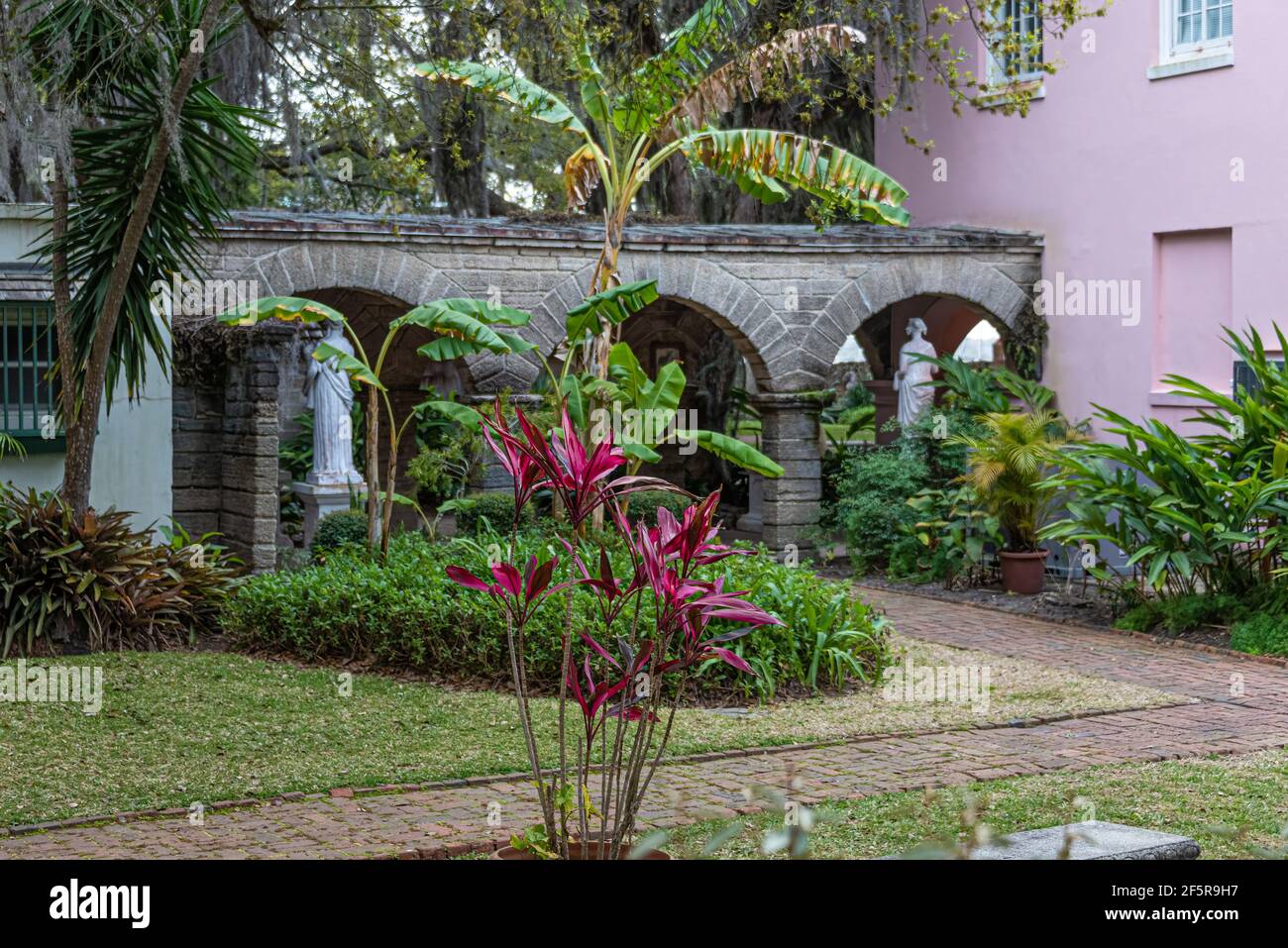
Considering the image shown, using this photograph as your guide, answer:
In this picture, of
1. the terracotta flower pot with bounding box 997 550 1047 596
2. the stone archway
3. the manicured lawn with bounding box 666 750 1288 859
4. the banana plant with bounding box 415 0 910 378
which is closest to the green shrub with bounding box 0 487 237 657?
the banana plant with bounding box 415 0 910 378

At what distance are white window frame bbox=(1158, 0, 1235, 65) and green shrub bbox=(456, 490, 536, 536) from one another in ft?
27.0

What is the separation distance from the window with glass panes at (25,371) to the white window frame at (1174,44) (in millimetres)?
11407

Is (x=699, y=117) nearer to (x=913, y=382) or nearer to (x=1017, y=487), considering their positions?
(x=1017, y=487)

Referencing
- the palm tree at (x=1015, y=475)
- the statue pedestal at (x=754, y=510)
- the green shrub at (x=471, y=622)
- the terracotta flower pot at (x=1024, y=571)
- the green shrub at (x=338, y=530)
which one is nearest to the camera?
the green shrub at (x=471, y=622)

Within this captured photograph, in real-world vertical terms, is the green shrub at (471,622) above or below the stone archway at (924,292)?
below

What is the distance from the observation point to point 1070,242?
57.7 feet

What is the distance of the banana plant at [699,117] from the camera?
12.9m

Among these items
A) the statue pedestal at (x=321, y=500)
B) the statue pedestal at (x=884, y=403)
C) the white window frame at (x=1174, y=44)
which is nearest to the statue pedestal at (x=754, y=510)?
the statue pedestal at (x=884, y=403)

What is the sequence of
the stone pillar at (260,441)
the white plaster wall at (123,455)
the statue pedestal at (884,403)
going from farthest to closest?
the statue pedestal at (884,403) < the stone pillar at (260,441) < the white plaster wall at (123,455)

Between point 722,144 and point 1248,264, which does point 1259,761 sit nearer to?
point 722,144

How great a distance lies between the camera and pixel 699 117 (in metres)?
13.9

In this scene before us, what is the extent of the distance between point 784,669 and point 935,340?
38.8 ft

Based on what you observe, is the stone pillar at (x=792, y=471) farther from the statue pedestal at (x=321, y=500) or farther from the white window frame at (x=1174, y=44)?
the white window frame at (x=1174, y=44)

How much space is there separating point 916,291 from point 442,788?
11444mm
